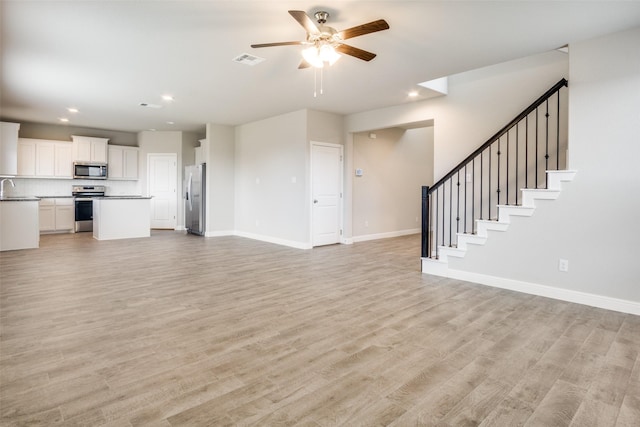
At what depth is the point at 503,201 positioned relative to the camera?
16.9 ft

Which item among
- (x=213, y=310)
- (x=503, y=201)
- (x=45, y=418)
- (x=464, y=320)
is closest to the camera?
(x=45, y=418)

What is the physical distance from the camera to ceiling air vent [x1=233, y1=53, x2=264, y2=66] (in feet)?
13.3

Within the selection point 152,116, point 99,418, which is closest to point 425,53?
point 99,418

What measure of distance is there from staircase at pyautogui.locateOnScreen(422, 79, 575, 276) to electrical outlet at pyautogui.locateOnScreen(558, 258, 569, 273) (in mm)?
597

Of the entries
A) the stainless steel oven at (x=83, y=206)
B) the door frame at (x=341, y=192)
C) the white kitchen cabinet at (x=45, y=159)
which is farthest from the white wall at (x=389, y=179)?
the white kitchen cabinet at (x=45, y=159)

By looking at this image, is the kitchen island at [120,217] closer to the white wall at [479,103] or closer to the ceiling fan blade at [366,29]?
the white wall at [479,103]

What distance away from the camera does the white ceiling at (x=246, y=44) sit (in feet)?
9.93

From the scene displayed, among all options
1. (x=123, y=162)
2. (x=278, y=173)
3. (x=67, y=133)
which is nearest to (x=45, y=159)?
(x=67, y=133)

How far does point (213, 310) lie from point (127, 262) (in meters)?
2.86

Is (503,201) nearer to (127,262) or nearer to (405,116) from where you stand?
(405,116)

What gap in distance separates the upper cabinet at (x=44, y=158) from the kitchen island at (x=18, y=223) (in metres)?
2.53

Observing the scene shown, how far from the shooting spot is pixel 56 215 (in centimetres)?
875

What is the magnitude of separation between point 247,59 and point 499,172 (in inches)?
148

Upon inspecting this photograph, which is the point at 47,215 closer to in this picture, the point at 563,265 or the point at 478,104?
the point at 478,104
